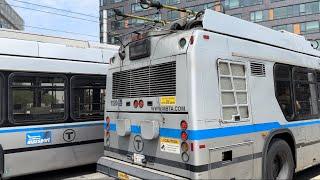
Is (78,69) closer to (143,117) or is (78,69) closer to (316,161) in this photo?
(143,117)

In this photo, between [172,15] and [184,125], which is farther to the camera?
[172,15]

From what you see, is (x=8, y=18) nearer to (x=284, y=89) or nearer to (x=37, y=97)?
(x=37, y=97)

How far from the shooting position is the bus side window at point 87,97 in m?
9.66

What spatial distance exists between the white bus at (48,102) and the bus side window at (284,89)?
4312 mm

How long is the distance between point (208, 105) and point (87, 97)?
14.8ft

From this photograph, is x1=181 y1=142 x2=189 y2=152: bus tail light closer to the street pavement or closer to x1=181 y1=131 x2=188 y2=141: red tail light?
x1=181 y1=131 x2=188 y2=141: red tail light

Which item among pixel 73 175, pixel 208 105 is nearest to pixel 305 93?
pixel 208 105

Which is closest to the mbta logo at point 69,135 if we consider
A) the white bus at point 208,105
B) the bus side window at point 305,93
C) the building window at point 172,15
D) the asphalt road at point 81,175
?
the asphalt road at point 81,175

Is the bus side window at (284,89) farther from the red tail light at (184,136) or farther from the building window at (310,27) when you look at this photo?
the building window at (310,27)

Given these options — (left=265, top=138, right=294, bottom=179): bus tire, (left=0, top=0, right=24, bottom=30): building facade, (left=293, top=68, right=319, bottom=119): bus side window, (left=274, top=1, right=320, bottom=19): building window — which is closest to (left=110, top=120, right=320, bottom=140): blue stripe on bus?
(left=265, top=138, right=294, bottom=179): bus tire

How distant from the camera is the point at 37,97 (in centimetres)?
894

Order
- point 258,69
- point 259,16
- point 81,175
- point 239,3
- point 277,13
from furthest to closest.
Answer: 1. point 239,3
2. point 259,16
3. point 277,13
4. point 81,175
5. point 258,69

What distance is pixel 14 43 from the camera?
8.80 meters

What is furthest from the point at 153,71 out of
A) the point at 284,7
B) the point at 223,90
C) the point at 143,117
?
the point at 284,7
